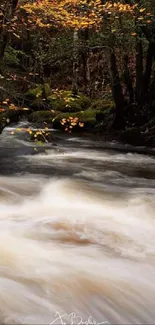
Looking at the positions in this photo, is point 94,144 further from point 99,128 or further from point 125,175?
point 125,175

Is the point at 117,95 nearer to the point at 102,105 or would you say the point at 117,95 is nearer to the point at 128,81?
the point at 128,81

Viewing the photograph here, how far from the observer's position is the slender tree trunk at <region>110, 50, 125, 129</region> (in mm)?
13980

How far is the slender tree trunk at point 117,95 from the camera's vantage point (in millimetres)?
13980

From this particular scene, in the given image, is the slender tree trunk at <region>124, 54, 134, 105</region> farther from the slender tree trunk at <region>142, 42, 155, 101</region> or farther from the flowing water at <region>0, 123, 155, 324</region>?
the flowing water at <region>0, 123, 155, 324</region>

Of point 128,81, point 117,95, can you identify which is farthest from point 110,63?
point 128,81

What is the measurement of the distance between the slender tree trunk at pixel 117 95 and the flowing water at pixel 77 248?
621cm

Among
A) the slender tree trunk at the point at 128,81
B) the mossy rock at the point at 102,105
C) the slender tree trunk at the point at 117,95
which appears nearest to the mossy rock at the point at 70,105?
the mossy rock at the point at 102,105

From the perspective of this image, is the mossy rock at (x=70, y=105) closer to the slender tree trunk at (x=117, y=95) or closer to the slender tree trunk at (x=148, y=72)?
the slender tree trunk at (x=117, y=95)

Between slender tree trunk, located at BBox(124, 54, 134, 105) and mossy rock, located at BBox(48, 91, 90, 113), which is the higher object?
slender tree trunk, located at BBox(124, 54, 134, 105)

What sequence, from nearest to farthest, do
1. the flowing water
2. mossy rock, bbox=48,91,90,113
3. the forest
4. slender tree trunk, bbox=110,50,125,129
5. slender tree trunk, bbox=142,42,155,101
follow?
the flowing water
the forest
slender tree trunk, bbox=110,50,125,129
slender tree trunk, bbox=142,42,155,101
mossy rock, bbox=48,91,90,113

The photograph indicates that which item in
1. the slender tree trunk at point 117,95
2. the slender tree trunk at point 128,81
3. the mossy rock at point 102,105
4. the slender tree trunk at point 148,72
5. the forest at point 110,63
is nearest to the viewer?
the forest at point 110,63

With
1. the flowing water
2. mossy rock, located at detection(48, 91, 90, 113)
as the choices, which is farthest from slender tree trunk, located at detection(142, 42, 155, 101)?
the flowing water

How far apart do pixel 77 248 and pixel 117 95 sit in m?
10.7

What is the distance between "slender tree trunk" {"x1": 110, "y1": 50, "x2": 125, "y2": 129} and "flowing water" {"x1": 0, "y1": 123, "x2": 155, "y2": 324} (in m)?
6.21
